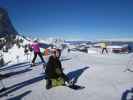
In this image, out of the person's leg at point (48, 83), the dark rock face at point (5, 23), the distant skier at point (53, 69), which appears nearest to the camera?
the person's leg at point (48, 83)

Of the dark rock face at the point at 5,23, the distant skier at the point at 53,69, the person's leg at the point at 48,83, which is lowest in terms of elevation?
the person's leg at the point at 48,83

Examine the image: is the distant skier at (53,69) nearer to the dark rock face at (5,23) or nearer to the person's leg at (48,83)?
the person's leg at (48,83)

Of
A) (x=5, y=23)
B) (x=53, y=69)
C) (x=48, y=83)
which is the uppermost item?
(x=5, y=23)

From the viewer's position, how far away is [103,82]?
33.9ft

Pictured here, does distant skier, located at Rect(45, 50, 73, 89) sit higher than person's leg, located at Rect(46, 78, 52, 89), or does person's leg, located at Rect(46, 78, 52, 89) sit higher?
distant skier, located at Rect(45, 50, 73, 89)

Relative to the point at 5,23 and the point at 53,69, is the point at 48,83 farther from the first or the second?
the point at 5,23

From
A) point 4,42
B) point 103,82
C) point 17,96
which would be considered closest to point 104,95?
point 103,82

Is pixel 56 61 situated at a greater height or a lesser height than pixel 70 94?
greater

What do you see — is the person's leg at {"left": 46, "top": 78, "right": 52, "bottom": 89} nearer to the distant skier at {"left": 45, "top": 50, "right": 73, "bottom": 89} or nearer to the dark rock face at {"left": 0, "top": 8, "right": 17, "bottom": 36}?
the distant skier at {"left": 45, "top": 50, "right": 73, "bottom": 89}

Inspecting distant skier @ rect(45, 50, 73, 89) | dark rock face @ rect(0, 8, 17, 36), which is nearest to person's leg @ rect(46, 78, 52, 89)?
distant skier @ rect(45, 50, 73, 89)

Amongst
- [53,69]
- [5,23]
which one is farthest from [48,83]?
[5,23]

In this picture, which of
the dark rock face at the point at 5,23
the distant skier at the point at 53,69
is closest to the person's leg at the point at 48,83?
the distant skier at the point at 53,69

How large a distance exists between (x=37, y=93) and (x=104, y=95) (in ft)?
8.55

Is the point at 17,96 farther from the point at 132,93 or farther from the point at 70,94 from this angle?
the point at 132,93
